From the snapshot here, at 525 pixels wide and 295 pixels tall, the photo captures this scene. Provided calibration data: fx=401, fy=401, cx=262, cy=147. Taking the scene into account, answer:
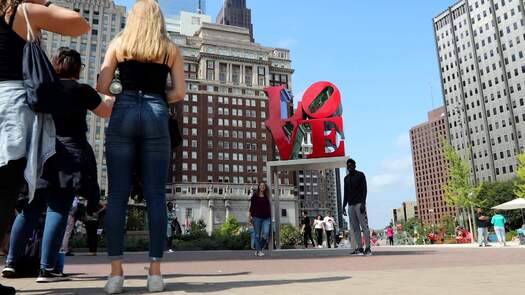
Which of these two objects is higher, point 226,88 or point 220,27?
point 220,27

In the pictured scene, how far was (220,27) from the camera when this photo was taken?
101 meters

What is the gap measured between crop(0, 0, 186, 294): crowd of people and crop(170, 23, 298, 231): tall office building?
78510mm

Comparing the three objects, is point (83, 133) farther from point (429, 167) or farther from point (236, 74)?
point (429, 167)

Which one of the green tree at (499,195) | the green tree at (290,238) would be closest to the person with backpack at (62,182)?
the green tree at (290,238)

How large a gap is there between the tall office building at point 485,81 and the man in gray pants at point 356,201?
277 feet

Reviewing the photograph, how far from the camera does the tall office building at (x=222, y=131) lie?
272ft

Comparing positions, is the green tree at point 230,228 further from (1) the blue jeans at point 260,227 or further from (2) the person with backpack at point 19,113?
(2) the person with backpack at point 19,113

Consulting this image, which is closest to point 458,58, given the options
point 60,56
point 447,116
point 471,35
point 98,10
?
point 471,35

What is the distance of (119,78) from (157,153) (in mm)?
715

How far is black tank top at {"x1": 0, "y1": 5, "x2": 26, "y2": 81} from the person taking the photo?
2738 mm

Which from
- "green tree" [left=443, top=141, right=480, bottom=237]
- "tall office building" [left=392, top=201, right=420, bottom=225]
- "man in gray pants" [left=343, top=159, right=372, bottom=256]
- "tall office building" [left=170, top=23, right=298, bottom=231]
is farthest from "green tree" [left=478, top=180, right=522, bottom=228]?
"tall office building" [left=392, top=201, right=420, bottom=225]

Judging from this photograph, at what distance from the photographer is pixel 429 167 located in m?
164

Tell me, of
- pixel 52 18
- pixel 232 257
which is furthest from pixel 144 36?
pixel 232 257

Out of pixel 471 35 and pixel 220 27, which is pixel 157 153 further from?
pixel 471 35
